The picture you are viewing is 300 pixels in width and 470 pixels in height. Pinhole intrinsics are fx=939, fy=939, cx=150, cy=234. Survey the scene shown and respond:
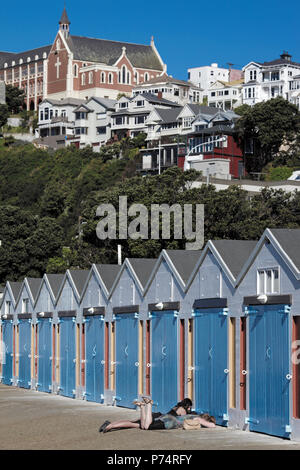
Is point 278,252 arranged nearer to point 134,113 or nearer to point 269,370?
point 269,370

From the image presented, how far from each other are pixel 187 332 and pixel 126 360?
424 cm

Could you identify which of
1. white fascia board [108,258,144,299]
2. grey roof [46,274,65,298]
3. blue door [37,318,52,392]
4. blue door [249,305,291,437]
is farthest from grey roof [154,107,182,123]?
blue door [249,305,291,437]

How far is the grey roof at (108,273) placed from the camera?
3291cm

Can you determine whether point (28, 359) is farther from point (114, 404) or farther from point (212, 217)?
point (212, 217)

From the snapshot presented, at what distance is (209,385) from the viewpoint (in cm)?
2500

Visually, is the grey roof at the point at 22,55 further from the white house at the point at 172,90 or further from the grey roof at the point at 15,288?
the grey roof at the point at 15,288

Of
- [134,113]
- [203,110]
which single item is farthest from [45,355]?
[134,113]

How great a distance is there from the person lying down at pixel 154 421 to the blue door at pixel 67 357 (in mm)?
10683

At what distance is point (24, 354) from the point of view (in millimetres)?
40812

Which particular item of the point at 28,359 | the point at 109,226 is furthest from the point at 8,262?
the point at 28,359

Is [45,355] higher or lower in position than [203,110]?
lower

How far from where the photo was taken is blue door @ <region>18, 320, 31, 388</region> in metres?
40.2

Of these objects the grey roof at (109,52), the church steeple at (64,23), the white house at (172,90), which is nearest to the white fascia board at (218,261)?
the white house at (172,90)

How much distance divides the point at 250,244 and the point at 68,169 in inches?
3988
